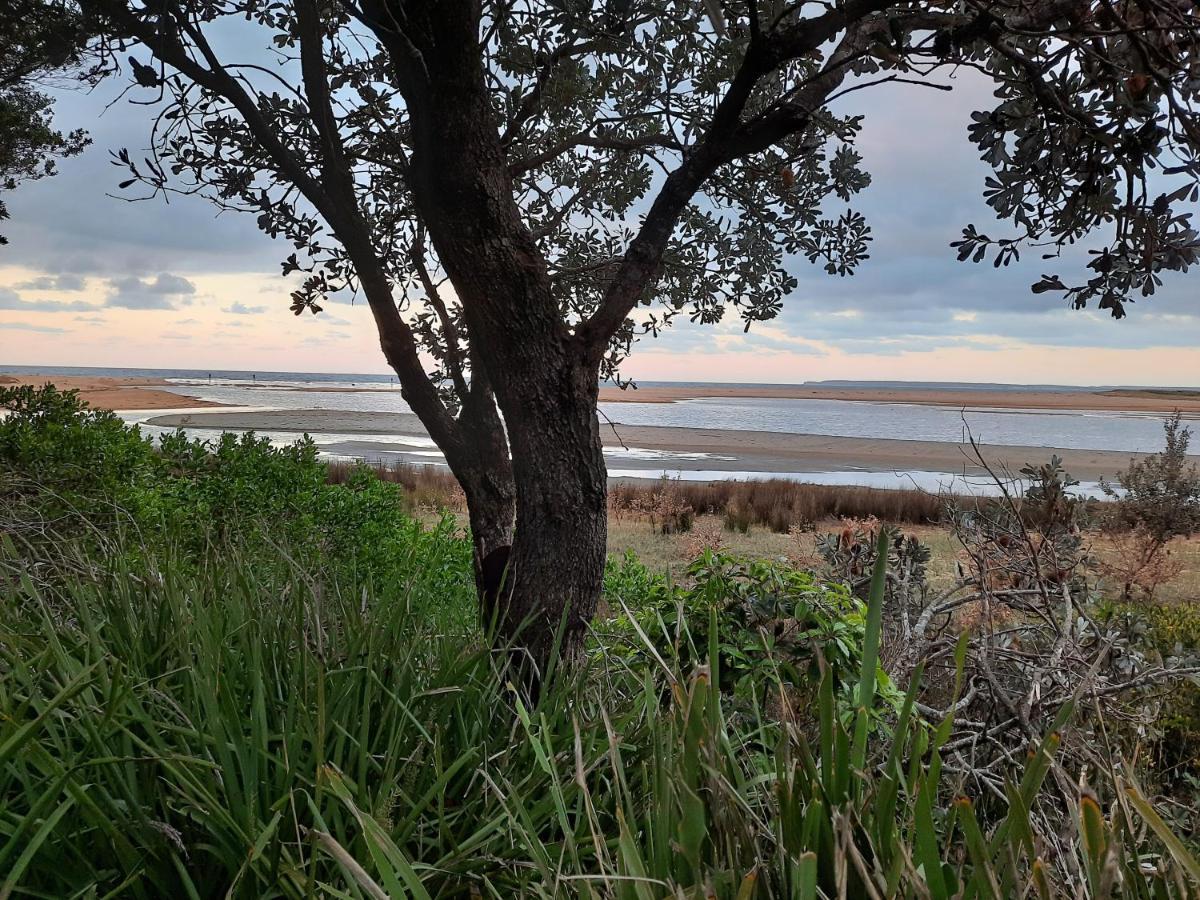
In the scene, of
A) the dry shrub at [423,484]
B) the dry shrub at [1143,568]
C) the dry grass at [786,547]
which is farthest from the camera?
the dry shrub at [423,484]

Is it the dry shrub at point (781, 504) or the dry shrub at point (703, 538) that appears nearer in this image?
the dry shrub at point (703, 538)

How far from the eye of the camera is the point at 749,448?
32.8 meters

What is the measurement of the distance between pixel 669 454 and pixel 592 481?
26938mm

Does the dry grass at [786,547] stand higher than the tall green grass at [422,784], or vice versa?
the tall green grass at [422,784]

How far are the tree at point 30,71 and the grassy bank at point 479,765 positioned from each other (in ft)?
9.10

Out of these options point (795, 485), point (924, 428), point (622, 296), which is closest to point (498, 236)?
point (622, 296)

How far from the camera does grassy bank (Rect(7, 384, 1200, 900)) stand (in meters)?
1.27

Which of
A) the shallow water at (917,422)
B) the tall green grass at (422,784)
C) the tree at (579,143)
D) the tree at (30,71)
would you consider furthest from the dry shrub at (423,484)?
the shallow water at (917,422)

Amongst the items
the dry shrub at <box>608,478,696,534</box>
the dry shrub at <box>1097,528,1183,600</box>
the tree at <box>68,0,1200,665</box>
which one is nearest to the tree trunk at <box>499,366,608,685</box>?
the tree at <box>68,0,1200,665</box>

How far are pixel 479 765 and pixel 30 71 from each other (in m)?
5.49

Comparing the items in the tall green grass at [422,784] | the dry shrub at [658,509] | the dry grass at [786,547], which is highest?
the tall green grass at [422,784]

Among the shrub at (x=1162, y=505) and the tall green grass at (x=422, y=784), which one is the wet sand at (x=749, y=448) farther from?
the tall green grass at (x=422, y=784)

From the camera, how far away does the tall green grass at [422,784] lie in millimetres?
1248

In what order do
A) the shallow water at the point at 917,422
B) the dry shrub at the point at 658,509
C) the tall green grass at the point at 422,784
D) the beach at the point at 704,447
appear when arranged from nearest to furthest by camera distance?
the tall green grass at the point at 422,784
the dry shrub at the point at 658,509
the beach at the point at 704,447
the shallow water at the point at 917,422
